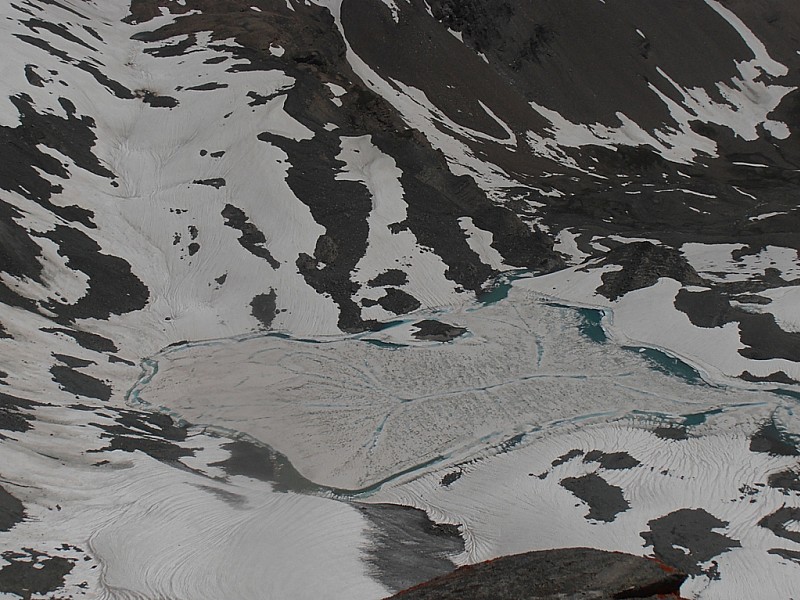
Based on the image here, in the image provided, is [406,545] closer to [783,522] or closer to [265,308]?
[783,522]

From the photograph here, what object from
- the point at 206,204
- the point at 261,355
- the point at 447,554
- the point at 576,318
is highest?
the point at 206,204

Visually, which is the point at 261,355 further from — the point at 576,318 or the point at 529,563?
the point at 529,563

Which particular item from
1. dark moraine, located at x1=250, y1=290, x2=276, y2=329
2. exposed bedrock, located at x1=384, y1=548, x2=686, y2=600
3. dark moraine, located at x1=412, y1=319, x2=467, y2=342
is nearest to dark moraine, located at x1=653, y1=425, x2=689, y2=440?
dark moraine, located at x1=412, y1=319, x2=467, y2=342

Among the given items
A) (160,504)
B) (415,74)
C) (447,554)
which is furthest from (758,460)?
(415,74)

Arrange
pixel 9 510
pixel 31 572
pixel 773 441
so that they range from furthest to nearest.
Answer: pixel 773 441 < pixel 9 510 < pixel 31 572

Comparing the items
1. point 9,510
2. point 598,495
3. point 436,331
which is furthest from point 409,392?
point 9,510

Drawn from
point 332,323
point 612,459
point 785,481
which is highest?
point 332,323

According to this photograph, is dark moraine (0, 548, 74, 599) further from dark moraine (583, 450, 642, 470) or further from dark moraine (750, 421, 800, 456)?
dark moraine (750, 421, 800, 456)
